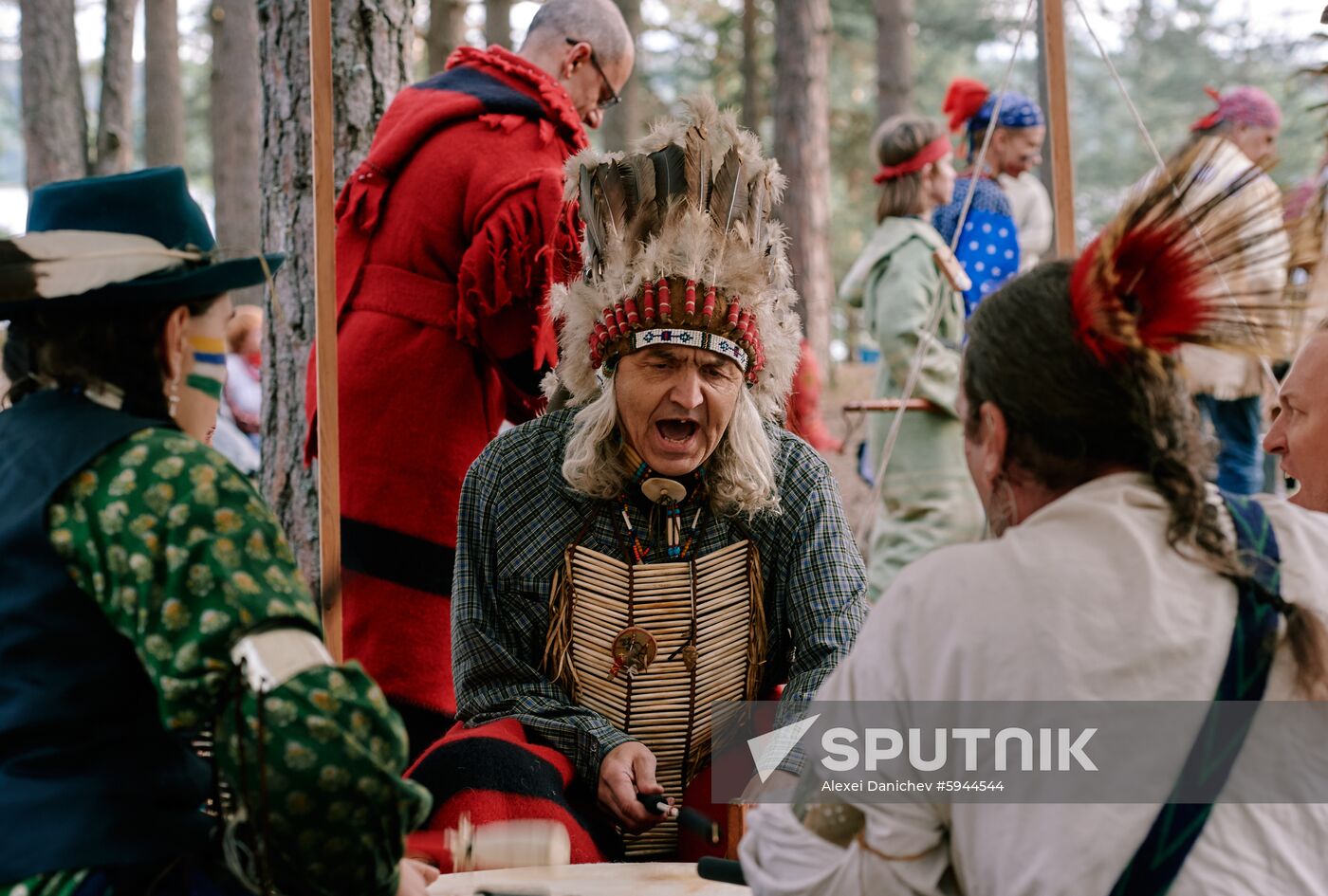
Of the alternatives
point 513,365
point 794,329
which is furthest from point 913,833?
point 513,365

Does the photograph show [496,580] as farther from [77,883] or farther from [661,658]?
[77,883]

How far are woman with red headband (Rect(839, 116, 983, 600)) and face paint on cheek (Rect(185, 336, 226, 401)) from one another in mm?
4059

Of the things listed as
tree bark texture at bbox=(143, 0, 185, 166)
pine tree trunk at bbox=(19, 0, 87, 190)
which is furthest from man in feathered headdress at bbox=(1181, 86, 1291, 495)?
tree bark texture at bbox=(143, 0, 185, 166)

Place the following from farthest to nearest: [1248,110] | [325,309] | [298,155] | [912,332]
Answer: [1248,110], [912,332], [298,155], [325,309]

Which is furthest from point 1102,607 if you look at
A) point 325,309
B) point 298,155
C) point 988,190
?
point 988,190

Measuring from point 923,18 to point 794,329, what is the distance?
23.6 meters

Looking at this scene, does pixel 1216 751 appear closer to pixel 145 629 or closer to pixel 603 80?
pixel 145 629

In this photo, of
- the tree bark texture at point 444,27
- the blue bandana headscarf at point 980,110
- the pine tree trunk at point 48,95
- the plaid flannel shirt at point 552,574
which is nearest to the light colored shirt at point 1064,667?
the plaid flannel shirt at point 552,574

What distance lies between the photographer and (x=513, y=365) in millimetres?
3924

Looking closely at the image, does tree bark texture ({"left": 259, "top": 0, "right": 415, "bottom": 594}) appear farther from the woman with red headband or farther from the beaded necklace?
the woman with red headband

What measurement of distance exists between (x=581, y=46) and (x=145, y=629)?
276 centimetres

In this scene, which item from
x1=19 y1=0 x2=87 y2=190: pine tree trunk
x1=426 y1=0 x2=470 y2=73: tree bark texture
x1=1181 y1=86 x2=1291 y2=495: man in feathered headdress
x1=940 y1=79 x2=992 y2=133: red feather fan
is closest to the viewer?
x1=1181 y1=86 x2=1291 y2=495: man in feathered headdress

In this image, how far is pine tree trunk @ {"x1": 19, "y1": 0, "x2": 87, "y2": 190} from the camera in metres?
10.0

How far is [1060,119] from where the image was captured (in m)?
3.86
